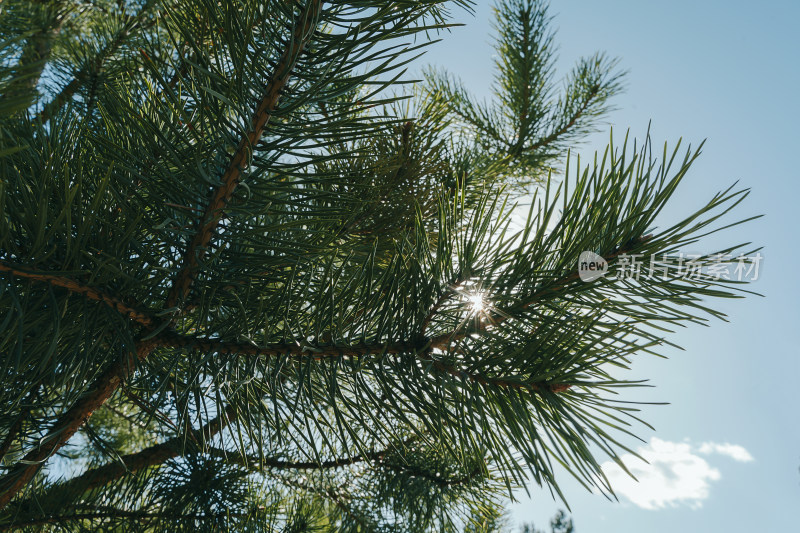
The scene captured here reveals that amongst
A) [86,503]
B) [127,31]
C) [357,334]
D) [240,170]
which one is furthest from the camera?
[127,31]

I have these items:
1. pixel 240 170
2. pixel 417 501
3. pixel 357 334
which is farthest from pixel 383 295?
pixel 417 501

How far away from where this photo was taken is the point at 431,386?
0.43m

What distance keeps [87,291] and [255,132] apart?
6.4 inches

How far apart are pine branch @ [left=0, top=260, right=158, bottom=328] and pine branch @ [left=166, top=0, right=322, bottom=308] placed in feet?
0.17

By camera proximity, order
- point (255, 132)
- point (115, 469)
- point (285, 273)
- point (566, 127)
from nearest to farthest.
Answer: point (255, 132), point (285, 273), point (115, 469), point (566, 127)

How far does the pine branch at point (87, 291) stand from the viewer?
342 millimetres

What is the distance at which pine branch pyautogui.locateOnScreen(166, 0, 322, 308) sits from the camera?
357 millimetres

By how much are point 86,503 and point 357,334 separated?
54cm

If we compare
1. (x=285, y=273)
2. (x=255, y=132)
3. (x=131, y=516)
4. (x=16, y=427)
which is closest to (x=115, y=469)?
(x=131, y=516)

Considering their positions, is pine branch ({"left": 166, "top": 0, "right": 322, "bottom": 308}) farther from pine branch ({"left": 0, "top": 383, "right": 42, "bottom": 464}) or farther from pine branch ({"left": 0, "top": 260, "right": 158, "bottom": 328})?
pine branch ({"left": 0, "top": 383, "right": 42, "bottom": 464})

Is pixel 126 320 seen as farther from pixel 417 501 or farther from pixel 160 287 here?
pixel 417 501

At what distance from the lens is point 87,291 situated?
1.25 ft

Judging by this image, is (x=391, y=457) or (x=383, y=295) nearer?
(x=383, y=295)

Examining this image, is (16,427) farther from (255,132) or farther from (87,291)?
(255,132)
